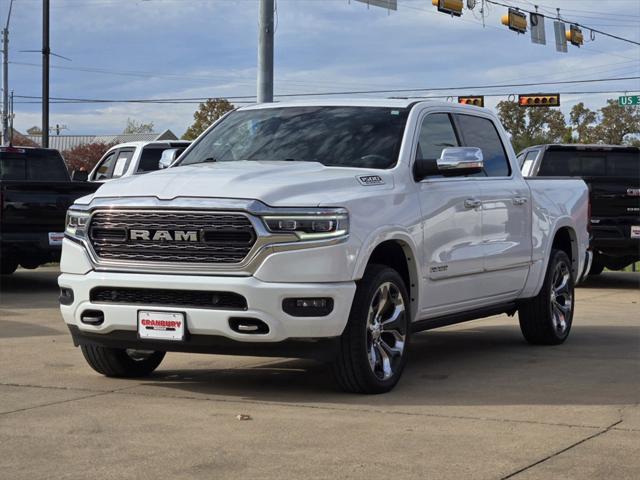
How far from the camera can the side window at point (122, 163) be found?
18.5 m

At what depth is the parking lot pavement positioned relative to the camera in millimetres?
5461

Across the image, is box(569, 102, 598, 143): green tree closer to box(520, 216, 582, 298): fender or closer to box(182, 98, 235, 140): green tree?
box(182, 98, 235, 140): green tree

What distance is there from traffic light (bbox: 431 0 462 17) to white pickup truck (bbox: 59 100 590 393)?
59.1 ft

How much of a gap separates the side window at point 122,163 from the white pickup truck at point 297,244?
9.62 m

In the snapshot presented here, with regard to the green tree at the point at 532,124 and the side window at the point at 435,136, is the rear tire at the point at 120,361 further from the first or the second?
the green tree at the point at 532,124

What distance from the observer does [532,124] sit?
3369 inches

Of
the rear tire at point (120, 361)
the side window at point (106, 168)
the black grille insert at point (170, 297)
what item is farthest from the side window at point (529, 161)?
the black grille insert at point (170, 297)

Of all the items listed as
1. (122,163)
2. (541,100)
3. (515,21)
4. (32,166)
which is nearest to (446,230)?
(32,166)

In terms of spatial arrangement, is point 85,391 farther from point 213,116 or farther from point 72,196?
point 213,116

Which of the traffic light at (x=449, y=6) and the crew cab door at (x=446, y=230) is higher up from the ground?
the traffic light at (x=449, y=6)

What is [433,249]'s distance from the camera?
8.16 metres

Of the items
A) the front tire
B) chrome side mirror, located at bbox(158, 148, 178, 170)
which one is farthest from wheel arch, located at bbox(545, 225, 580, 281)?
chrome side mirror, located at bbox(158, 148, 178, 170)

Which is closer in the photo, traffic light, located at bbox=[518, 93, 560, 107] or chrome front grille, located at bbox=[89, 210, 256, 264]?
chrome front grille, located at bbox=[89, 210, 256, 264]

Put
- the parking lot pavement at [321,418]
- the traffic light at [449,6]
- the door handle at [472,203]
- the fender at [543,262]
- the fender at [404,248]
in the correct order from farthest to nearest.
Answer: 1. the traffic light at [449,6]
2. the fender at [543,262]
3. the door handle at [472,203]
4. the fender at [404,248]
5. the parking lot pavement at [321,418]
